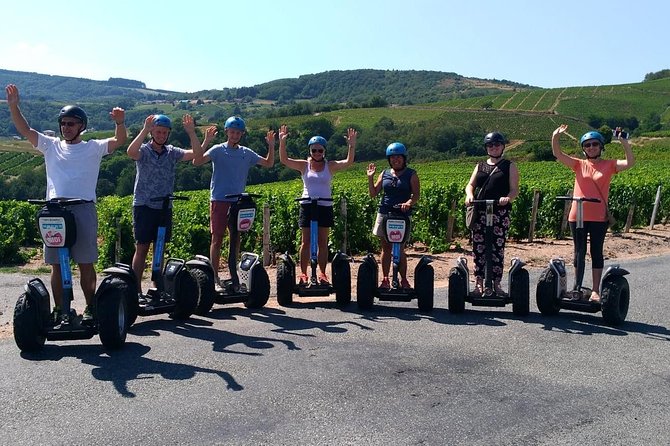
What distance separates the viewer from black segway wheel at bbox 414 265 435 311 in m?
7.81

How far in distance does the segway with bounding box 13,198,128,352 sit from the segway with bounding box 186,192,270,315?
5.24 ft

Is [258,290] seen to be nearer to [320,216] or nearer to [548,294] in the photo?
[320,216]

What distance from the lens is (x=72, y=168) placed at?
593 centimetres

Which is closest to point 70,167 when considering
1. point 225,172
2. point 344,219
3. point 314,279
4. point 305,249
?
point 225,172

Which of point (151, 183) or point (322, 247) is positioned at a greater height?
point (151, 183)

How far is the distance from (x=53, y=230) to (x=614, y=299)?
5730 millimetres

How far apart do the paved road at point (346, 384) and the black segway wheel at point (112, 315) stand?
0.14 meters

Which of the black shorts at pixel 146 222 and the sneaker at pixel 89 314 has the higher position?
the black shorts at pixel 146 222

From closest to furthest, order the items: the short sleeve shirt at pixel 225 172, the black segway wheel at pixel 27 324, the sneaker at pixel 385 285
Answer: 1. the black segway wheel at pixel 27 324
2. the short sleeve shirt at pixel 225 172
3. the sneaker at pixel 385 285

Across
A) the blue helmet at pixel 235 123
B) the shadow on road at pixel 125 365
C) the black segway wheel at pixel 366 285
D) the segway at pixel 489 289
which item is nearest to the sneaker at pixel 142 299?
the shadow on road at pixel 125 365

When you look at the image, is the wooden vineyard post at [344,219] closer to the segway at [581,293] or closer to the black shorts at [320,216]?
the black shorts at [320,216]

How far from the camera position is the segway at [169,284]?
6.98m

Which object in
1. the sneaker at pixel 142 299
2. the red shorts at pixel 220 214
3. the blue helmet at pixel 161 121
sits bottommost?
the sneaker at pixel 142 299

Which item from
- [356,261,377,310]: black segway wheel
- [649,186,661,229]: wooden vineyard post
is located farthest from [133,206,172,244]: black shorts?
[649,186,661,229]: wooden vineyard post
